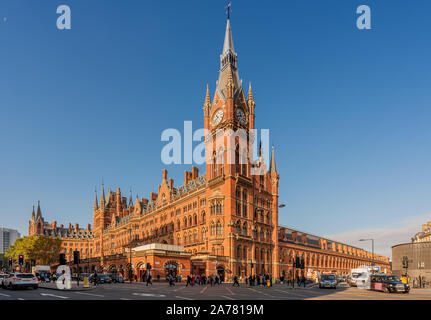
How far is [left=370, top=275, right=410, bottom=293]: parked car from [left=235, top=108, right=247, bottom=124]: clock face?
43527mm

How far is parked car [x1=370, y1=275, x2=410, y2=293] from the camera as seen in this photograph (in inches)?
1527

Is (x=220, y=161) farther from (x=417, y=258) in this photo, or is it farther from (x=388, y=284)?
(x=417, y=258)

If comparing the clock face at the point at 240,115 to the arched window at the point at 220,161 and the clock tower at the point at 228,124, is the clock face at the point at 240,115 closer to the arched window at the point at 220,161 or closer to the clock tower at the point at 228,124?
the clock tower at the point at 228,124

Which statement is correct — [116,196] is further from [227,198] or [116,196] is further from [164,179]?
[227,198]

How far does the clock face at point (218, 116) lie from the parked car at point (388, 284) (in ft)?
147

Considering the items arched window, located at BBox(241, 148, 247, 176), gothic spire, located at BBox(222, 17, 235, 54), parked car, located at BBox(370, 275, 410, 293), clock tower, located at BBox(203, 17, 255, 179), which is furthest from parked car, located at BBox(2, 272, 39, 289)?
gothic spire, located at BBox(222, 17, 235, 54)

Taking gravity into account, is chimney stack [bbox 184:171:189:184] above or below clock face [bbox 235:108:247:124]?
below

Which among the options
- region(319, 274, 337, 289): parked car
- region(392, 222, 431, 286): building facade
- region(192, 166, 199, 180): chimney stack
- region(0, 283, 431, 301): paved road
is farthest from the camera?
region(392, 222, 431, 286): building facade

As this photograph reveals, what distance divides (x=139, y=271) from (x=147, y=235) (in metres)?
40.5

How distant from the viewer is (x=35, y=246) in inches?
4343

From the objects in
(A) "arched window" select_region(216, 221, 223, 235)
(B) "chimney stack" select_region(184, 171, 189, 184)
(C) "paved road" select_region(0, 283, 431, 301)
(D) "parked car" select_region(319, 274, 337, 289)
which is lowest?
(D) "parked car" select_region(319, 274, 337, 289)

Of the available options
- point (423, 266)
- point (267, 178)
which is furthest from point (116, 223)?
point (423, 266)

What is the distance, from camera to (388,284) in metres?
39.4

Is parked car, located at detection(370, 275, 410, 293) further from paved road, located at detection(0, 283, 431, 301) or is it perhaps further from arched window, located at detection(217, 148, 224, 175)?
arched window, located at detection(217, 148, 224, 175)
